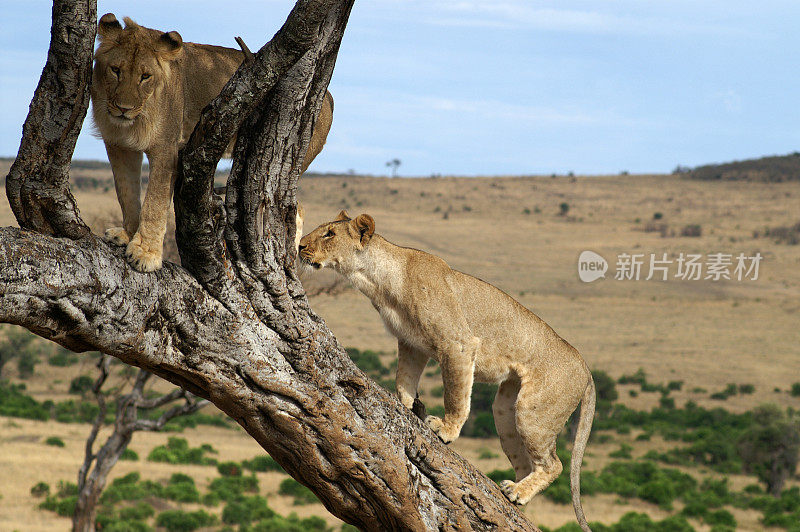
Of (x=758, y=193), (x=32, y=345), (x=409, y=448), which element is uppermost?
(x=758, y=193)

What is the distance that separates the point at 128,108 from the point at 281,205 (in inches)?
40.7

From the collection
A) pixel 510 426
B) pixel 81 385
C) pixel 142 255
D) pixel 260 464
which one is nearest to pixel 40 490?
pixel 260 464

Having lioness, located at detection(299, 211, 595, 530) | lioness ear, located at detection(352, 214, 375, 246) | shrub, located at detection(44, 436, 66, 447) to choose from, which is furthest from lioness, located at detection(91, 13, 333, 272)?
shrub, located at detection(44, 436, 66, 447)

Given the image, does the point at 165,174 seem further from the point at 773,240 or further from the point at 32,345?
the point at 773,240

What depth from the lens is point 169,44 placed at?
5195 mm

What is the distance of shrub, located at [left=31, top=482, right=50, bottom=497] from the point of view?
31.7 m

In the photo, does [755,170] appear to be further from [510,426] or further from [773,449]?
[510,426]

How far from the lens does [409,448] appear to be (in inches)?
231

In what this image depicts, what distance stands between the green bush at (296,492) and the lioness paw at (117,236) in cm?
3163

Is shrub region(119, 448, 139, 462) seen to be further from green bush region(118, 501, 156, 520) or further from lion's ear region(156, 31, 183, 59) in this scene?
lion's ear region(156, 31, 183, 59)

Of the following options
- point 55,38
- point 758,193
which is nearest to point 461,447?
point 55,38

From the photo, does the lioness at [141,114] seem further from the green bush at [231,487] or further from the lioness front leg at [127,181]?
the green bush at [231,487]

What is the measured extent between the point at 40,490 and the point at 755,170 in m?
115

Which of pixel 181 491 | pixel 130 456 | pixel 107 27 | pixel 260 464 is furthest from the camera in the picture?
pixel 260 464
